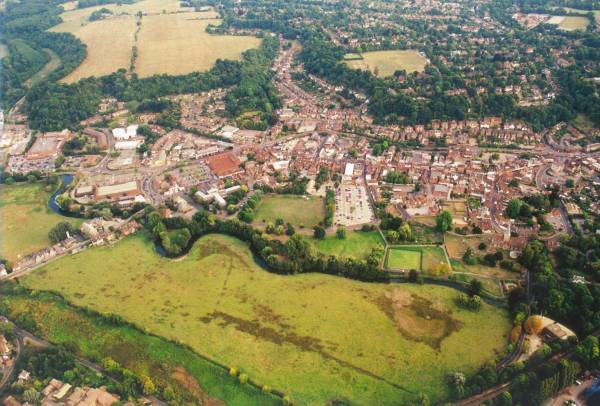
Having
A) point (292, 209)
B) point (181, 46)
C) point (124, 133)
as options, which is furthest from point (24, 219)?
point (181, 46)

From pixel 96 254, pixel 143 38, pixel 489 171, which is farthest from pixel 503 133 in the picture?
pixel 143 38

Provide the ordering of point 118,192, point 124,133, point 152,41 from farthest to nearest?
point 152,41 → point 124,133 → point 118,192

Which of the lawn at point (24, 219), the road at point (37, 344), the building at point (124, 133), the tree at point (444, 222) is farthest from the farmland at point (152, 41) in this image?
the tree at point (444, 222)

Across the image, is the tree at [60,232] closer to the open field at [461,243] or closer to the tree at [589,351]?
the open field at [461,243]

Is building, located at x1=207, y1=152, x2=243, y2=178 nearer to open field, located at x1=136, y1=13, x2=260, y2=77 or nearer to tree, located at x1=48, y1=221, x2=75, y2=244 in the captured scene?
tree, located at x1=48, y1=221, x2=75, y2=244

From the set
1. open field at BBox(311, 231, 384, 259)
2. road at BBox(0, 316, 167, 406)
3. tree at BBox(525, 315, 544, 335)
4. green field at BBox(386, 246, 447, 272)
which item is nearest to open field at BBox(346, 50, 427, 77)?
open field at BBox(311, 231, 384, 259)

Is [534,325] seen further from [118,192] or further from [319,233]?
[118,192]
